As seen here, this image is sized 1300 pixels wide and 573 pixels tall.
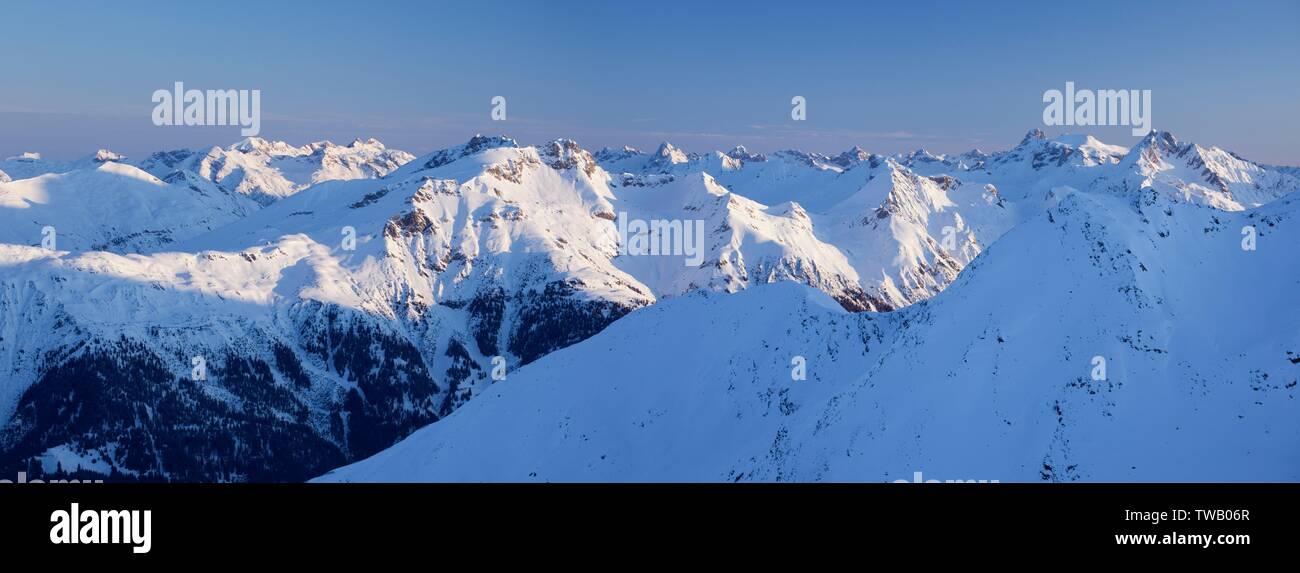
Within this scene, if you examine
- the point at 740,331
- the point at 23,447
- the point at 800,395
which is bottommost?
the point at 23,447
